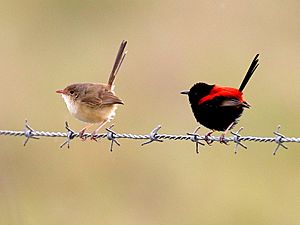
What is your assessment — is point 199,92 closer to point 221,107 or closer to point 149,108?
point 221,107

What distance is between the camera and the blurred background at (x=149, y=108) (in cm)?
1132

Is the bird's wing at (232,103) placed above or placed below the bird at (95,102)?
above

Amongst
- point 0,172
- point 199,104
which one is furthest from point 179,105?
point 199,104

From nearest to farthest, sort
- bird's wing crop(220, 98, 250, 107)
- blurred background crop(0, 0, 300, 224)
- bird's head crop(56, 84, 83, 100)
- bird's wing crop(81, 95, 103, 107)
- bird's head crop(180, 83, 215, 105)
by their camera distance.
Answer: bird's wing crop(220, 98, 250, 107)
bird's head crop(180, 83, 215, 105)
bird's wing crop(81, 95, 103, 107)
bird's head crop(56, 84, 83, 100)
blurred background crop(0, 0, 300, 224)

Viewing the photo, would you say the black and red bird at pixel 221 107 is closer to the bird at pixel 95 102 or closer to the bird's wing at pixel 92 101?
the bird at pixel 95 102

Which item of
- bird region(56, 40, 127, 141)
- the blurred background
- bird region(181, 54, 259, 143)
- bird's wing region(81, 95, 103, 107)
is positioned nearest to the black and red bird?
bird region(181, 54, 259, 143)

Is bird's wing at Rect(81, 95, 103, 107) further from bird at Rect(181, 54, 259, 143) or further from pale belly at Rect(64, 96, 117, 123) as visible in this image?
bird at Rect(181, 54, 259, 143)

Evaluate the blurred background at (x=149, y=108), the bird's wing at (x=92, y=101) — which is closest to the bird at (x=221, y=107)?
the bird's wing at (x=92, y=101)

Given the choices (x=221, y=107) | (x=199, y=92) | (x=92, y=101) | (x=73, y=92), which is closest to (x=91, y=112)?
(x=92, y=101)

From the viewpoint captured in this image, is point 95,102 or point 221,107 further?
point 95,102

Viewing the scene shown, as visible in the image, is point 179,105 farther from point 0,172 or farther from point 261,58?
point 0,172

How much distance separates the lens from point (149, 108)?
13.9 m

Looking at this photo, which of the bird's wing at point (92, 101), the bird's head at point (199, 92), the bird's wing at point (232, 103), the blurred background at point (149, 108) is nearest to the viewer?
the bird's wing at point (232, 103)

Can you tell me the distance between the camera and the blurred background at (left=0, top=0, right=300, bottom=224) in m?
11.3
